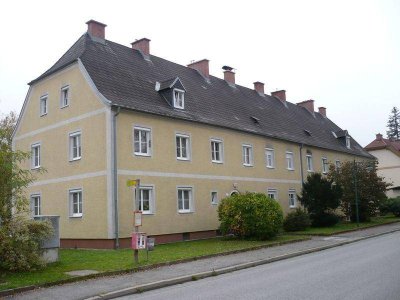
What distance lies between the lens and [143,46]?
98.3 ft

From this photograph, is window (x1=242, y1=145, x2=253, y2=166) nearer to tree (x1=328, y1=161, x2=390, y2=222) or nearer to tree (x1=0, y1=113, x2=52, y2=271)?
tree (x1=328, y1=161, x2=390, y2=222)

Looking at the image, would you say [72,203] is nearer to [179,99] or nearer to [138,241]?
[179,99]

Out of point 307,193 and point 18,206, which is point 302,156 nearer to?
point 307,193

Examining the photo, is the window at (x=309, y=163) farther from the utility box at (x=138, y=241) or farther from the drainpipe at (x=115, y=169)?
the utility box at (x=138, y=241)

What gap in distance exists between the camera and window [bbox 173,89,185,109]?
25.5 metres

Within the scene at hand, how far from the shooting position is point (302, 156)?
120ft

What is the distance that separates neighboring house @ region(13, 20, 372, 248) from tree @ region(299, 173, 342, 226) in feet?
8.60

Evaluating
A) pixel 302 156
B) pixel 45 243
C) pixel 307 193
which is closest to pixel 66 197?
pixel 45 243

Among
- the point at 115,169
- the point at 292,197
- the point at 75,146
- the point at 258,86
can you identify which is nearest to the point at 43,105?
the point at 75,146

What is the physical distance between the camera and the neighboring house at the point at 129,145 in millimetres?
21609

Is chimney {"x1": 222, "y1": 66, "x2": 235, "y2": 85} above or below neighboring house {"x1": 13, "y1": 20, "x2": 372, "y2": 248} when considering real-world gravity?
above

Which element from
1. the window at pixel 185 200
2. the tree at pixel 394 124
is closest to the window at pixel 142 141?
the window at pixel 185 200

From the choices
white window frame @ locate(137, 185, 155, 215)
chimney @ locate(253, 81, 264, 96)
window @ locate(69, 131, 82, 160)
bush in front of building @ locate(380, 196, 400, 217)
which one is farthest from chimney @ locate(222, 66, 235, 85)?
white window frame @ locate(137, 185, 155, 215)

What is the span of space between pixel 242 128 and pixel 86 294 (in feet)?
66.2
